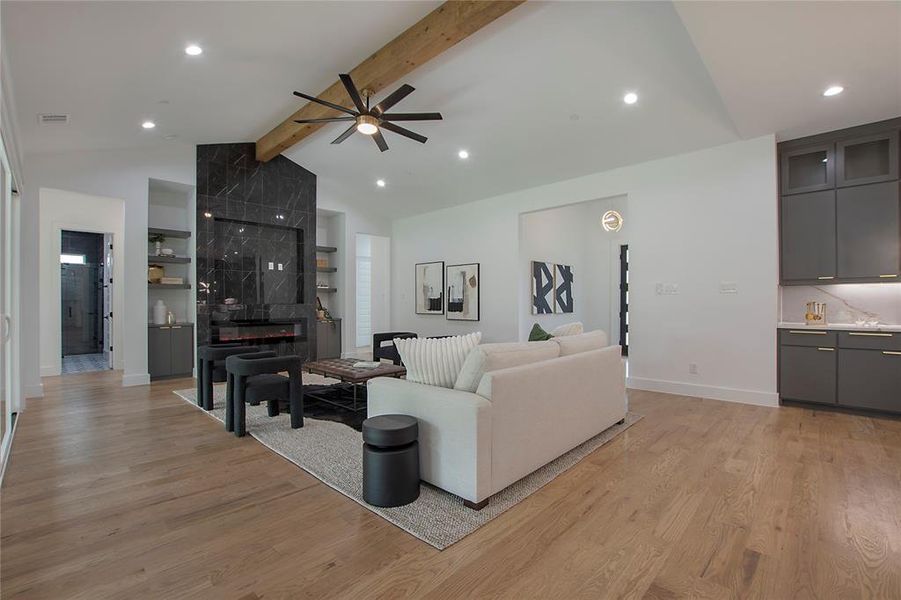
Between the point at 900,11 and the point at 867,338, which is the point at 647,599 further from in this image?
the point at 867,338

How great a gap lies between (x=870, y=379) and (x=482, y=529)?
14.3 feet

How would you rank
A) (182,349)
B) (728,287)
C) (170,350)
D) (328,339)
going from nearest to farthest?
(728,287) < (170,350) < (182,349) < (328,339)

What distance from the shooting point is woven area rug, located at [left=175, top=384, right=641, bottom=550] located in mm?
2182

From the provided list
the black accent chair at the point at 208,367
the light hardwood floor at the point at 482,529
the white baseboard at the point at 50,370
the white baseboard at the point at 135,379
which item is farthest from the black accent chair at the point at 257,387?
the white baseboard at the point at 50,370

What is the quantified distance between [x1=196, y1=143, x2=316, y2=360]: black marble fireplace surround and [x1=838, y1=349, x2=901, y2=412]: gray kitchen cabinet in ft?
23.3

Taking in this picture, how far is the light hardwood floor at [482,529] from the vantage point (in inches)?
68.6

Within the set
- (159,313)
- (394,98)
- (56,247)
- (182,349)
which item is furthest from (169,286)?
(394,98)

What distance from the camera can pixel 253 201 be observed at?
22.2ft

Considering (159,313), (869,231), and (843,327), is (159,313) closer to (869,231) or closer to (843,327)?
(843,327)

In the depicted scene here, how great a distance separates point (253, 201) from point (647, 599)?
23.0ft

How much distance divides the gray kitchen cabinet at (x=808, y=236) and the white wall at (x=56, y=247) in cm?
883

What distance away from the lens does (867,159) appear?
435 centimetres

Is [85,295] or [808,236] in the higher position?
[808,236]

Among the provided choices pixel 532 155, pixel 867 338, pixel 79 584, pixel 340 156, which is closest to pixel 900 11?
pixel 867 338
